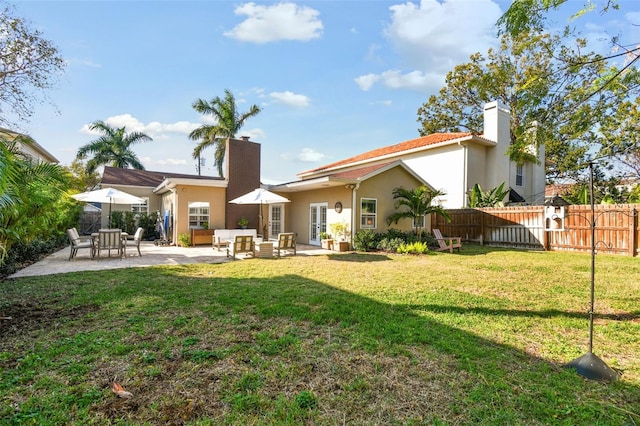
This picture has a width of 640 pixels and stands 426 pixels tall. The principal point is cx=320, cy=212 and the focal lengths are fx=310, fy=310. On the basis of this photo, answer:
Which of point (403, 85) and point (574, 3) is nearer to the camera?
point (574, 3)

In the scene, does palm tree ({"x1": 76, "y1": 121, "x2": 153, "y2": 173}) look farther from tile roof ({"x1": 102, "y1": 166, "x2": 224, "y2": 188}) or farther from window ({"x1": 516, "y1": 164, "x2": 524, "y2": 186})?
window ({"x1": 516, "y1": 164, "x2": 524, "y2": 186})

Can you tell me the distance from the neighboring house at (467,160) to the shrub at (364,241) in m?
8.19

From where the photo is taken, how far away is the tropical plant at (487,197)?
17.7m

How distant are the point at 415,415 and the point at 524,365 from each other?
5.85ft

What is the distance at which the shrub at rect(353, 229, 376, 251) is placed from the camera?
45.6ft

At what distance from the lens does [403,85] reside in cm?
1864

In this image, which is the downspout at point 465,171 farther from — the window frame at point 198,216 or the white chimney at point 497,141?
the window frame at point 198,216

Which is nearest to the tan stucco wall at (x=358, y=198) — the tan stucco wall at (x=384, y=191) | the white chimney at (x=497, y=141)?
the tan stucco wall at (x=384, y=191)

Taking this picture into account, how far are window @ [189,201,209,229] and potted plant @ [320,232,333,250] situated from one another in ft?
21.8

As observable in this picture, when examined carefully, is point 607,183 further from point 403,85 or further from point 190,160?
point 190,160

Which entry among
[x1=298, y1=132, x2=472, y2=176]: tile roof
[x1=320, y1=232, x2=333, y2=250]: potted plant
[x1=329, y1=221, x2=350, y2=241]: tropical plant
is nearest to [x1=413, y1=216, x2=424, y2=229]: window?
[x1=329, y1=221, x2=350, y2=241]: tropical plant

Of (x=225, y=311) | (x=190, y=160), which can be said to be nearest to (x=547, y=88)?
(x=225, y=311)

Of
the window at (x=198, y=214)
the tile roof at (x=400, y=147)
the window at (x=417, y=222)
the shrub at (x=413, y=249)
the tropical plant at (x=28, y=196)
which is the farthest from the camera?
the tile roof at (x=400, y=147)

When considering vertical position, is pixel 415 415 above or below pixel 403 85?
below
